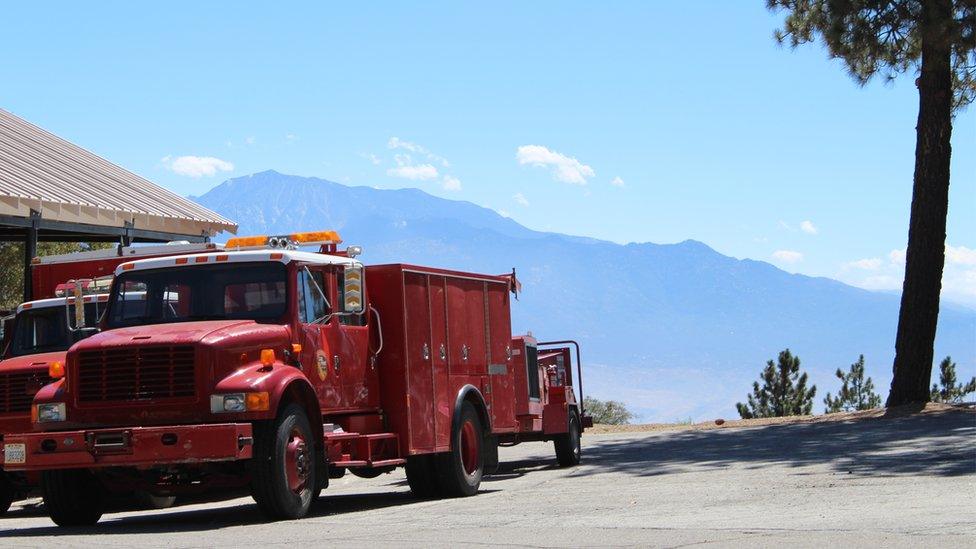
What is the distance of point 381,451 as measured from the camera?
14398 millimetres

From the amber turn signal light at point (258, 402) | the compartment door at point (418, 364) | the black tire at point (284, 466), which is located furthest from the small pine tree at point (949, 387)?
the amber turn signal light at point (258, 402)

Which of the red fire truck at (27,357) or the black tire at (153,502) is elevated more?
the red fire truck at (27,357)

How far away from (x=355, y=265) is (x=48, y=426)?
327cm

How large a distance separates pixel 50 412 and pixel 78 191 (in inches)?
604

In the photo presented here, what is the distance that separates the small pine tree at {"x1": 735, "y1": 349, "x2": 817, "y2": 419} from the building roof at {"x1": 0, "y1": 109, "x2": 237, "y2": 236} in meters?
22.3

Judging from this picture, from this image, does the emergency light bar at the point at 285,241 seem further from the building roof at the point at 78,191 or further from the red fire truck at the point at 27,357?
the building roof at the point at 78,191

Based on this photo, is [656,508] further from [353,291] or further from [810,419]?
[810,419]

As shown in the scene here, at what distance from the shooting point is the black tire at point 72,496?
13047mm

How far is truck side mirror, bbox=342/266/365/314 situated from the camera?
13.3 meters

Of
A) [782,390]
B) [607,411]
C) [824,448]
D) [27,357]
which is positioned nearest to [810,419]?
[824,448]

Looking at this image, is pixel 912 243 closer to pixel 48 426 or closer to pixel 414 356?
pixel 414 356

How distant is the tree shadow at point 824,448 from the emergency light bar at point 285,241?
5973mm

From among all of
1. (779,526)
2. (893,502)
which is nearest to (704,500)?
(893,502)

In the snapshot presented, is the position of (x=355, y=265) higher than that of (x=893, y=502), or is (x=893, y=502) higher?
(x=355, y=265)
